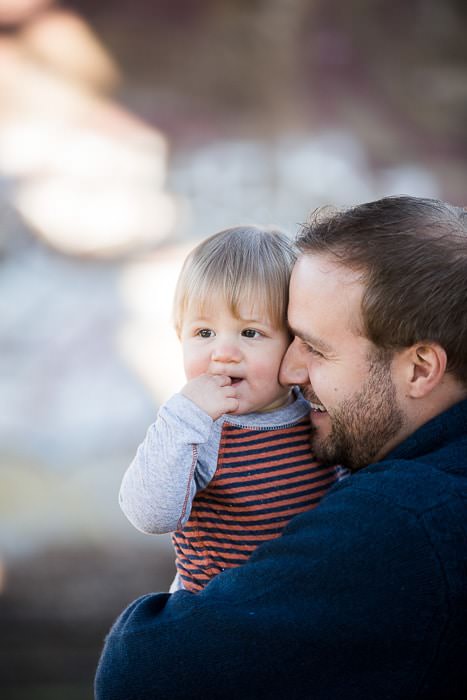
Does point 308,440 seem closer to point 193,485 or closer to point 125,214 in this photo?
point 193,485

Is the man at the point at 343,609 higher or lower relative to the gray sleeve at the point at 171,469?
lower

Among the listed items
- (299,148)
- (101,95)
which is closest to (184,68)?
(101,95)

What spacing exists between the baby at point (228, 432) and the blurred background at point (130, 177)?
252cm

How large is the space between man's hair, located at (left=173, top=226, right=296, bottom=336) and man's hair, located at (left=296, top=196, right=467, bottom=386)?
22 centimetres

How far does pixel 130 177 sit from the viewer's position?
447 cm

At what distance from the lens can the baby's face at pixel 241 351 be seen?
1787mm

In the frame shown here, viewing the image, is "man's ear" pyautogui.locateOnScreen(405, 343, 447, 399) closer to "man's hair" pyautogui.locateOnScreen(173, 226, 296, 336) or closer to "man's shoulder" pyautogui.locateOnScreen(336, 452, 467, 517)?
"man's shoulder" pyautogui.locateOnScreen(336, 452, 467, 517)

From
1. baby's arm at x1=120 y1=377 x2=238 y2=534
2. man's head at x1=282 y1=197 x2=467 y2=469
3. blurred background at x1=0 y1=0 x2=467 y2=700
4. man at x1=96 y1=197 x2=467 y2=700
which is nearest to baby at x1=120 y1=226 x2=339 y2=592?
baby's arm at x1=120 y1=377 x2=238 y2=534

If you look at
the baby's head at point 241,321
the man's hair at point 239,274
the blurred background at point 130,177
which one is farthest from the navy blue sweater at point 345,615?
the blurred background at point 130,177

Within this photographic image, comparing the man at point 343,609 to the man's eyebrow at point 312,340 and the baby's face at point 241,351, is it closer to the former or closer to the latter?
the man's eyebrow at point 312,340

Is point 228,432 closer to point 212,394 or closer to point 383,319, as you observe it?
point 212,394

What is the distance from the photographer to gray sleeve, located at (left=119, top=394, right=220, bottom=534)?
159 centimetres

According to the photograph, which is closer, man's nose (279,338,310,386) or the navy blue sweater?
the navy blue sweater

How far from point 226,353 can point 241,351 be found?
5cm
